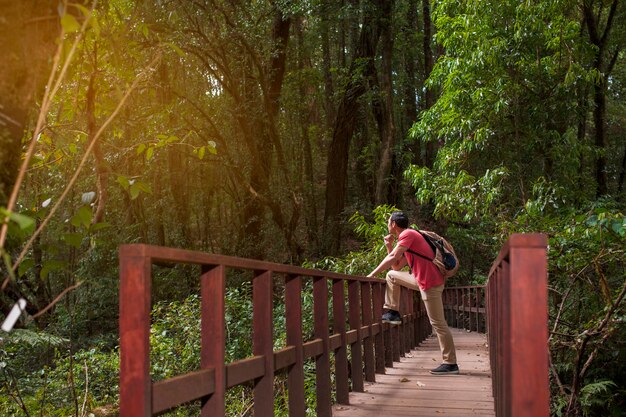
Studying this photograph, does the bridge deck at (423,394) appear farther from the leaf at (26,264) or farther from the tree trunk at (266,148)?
the tree trunk at (266,148)

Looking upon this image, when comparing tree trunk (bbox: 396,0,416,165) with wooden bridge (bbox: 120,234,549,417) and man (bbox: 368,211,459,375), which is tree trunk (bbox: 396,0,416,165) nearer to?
man (bbox: 368,211,459,375)

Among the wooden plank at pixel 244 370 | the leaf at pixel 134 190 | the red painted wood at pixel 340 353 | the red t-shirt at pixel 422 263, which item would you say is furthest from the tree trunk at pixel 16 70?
the red t-shirt at pixel 422 263

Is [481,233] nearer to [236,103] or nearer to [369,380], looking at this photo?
[236,103]

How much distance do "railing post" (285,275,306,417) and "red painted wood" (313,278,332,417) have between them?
769 mm

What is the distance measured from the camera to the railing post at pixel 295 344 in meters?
4.40

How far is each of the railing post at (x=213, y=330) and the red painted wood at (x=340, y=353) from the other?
3.05 meters

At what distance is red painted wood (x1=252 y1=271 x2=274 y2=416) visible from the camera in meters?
3.68

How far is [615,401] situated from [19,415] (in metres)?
7.57

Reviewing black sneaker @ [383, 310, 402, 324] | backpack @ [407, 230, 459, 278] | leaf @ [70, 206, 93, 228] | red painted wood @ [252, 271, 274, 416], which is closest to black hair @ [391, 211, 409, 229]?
backpack @ [407, 230, 459, 278]

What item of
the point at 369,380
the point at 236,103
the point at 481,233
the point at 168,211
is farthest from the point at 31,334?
the point at 168,211

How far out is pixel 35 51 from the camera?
2.40m

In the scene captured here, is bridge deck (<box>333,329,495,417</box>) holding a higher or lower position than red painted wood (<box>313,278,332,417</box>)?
lower

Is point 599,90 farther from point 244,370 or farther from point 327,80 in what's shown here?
point 244,370

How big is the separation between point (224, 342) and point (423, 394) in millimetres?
3754
